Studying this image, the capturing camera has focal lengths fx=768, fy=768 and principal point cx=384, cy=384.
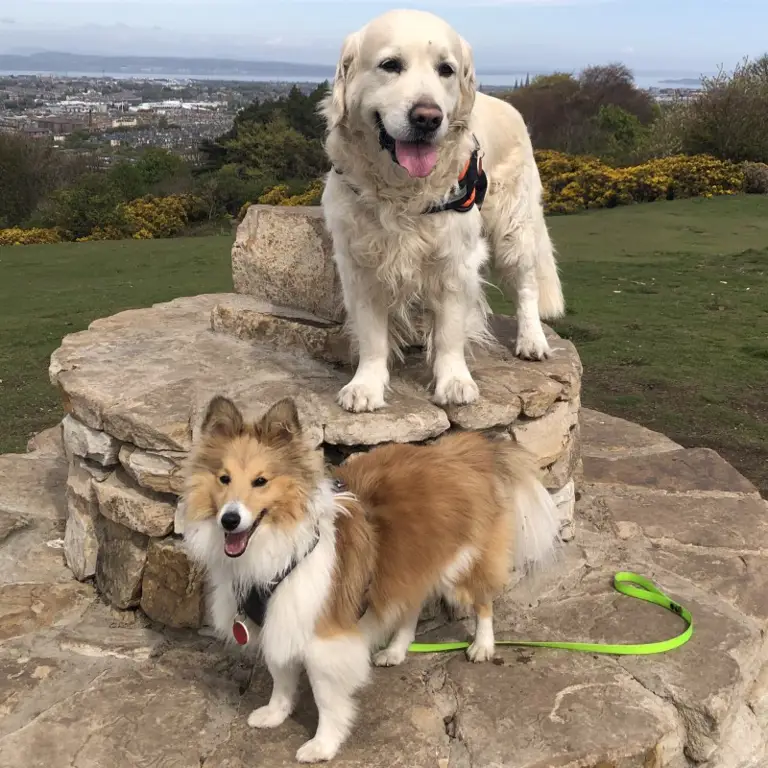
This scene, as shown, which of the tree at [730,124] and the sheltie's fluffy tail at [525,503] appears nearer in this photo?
the sheltie's fluffy tail at [525,503]

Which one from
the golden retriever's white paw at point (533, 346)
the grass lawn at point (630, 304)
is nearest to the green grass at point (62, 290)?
the grass lawn at point (630, 304)

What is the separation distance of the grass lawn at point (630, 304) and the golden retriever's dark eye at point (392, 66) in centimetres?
409

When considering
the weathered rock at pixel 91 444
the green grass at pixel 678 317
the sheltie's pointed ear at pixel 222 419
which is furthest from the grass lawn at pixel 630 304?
the sheltie's pointed ear at pixel 222 419

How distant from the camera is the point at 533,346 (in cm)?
452

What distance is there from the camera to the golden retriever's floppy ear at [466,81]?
3682 millimetres

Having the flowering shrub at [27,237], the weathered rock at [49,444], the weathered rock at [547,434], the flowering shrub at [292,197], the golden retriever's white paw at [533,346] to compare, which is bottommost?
the flowering shrub at [27,237]

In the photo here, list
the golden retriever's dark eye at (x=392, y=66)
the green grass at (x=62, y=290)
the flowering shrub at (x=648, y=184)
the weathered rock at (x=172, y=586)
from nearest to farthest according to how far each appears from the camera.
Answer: the golden retriever's dark eye at (x=392, y=66) < the weathered rock at (x=172, y=586) < the green grass at (x=62, y=290) < the flowering shrub at (x=648, y=184)

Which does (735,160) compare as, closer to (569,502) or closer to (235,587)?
(569,502)

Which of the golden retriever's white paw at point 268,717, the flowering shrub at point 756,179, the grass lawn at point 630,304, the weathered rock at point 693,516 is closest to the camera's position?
the golden retriever's white paw at point 268,717

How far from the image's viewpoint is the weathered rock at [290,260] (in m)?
4.79

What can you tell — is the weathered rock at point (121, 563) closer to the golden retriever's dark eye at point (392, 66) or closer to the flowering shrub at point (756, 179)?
the golden retriever's dark eye at point (392, 66)

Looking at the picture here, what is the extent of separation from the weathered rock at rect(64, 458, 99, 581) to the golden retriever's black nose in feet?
7.64

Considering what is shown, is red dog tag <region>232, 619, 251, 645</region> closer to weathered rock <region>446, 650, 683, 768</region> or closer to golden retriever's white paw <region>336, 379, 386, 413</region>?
weathered rock <region>446, 650, 683, 768</region>

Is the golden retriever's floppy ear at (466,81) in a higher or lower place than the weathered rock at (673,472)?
higher
